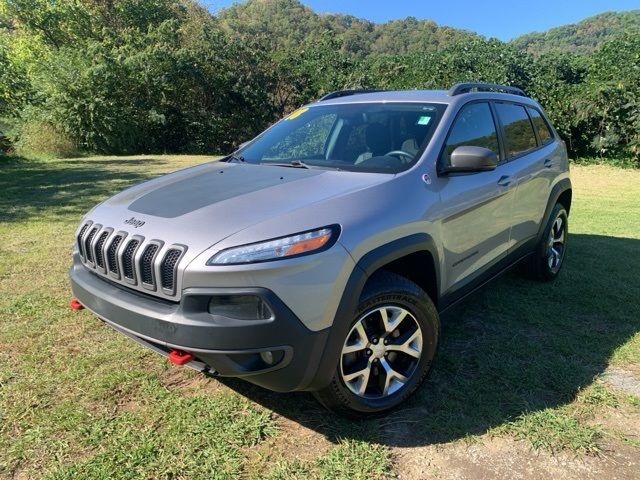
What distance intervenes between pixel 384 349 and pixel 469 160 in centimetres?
123

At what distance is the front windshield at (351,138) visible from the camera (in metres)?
3.16

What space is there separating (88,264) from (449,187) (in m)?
2.16

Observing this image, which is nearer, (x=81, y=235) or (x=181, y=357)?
(x=181, y=357)

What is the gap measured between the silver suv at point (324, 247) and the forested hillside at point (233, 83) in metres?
A: 13.0

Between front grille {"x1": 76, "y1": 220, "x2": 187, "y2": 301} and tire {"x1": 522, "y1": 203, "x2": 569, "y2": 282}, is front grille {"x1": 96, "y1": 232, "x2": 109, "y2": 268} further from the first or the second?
tire {"x1": 522, "y1": 203, "x2": 569, "y2": 282}

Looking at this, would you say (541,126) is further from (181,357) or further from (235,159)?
(181,357)

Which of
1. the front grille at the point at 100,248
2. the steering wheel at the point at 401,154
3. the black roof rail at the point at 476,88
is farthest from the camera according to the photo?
the black roof rail at the point at 476,88

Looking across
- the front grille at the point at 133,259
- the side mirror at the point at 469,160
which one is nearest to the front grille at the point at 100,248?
the front grille at the point at 133,259

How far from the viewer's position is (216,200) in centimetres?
266

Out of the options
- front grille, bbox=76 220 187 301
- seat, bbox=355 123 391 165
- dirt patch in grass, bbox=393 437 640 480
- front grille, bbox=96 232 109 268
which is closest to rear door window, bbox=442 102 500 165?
seat, bbox=355 123 391 165

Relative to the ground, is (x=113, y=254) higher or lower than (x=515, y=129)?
lower

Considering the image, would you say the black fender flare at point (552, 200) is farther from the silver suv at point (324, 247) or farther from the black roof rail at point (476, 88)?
the black roof rail at point (476, 88)

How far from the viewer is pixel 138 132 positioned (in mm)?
19078

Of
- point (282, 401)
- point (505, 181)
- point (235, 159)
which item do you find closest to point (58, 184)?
point (235, 159)
